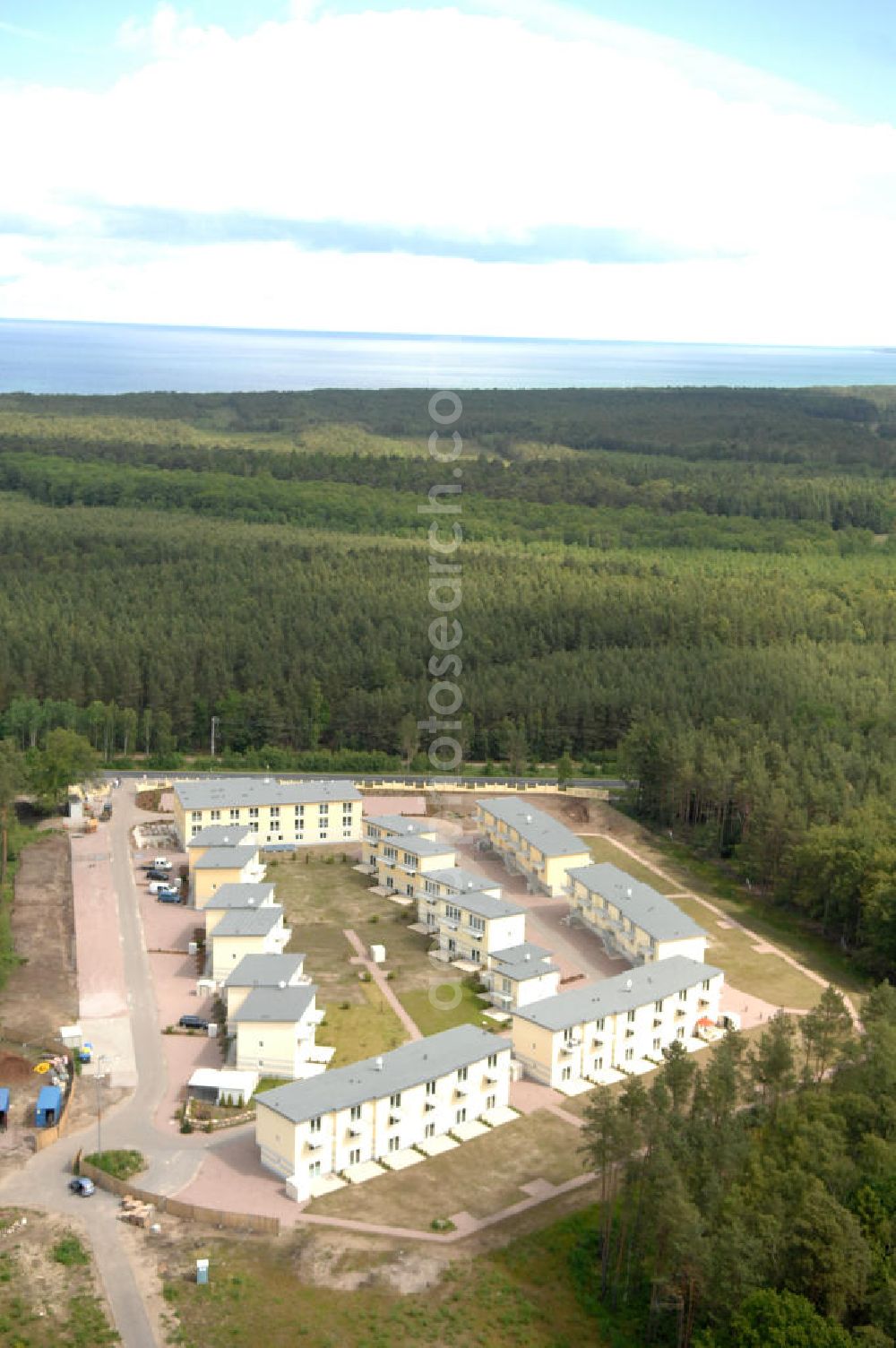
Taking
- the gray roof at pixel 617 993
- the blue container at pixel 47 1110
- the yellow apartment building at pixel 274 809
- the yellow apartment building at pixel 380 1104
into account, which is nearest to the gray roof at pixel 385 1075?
the yellow apartment building at pixel 380 1104

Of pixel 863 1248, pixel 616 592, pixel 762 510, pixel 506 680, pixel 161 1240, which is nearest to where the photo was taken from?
pixel 863 1248

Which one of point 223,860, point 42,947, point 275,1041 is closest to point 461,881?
point 223,860

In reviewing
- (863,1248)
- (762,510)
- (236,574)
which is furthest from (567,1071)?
(762,510)

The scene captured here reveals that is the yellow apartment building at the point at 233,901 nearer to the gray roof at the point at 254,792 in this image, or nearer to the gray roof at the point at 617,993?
the gray roof at the point at 254,792

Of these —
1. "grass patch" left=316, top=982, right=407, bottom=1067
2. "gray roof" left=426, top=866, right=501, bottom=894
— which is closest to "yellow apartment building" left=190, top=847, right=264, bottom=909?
"gray roof" left=426, top=866, right=501, bottom=894

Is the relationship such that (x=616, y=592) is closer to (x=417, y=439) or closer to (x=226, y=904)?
(x=226, y=904)

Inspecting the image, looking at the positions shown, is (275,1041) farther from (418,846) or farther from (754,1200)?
(754,1200)
